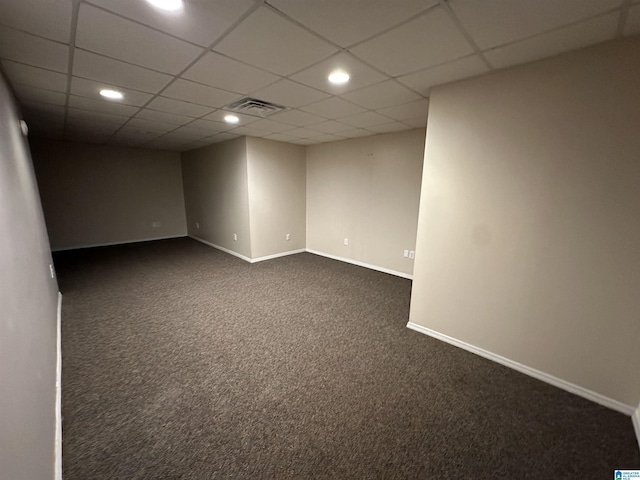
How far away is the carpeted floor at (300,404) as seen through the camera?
4.65 feet

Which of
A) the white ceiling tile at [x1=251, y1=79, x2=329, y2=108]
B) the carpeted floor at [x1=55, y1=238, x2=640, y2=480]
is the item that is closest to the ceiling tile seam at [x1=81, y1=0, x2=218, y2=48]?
the white ceiling tile at [x1=251, y1=79, x2=329, y2=108]

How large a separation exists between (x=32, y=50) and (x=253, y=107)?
1658 millimetres

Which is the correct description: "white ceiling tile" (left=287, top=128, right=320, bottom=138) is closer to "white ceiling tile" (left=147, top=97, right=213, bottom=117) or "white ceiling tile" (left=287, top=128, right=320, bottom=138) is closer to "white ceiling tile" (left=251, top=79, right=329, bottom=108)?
"white ceiling tile" (left=251, top=79, right=329, bottom=108)

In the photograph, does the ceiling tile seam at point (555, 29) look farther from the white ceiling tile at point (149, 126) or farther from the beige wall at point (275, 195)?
the white ceiling tile at point (149, 126)

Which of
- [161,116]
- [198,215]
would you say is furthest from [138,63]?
[198,215]

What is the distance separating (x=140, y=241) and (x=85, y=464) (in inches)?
250

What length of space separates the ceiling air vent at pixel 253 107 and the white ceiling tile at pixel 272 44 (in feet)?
2.62

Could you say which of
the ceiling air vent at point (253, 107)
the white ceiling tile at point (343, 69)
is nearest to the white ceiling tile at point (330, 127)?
the ceiling air vent at point (253, 107)

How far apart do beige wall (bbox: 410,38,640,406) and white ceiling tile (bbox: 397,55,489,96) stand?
3.9 inches

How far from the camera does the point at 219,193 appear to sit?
219 inches

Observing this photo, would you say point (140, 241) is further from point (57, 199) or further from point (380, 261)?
point (380, 261)

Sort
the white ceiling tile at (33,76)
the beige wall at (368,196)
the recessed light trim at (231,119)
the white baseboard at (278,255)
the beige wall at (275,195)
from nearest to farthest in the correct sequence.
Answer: the white ceiling tile at (33,76)
the recessed light trim at (231,119)
the beige wall at (368,196)
the beige wall at (275,195)
the white baseboard at (278,255)

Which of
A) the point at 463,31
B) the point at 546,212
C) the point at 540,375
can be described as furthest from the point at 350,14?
the point at 540,375

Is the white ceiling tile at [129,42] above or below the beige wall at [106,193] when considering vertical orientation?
above
